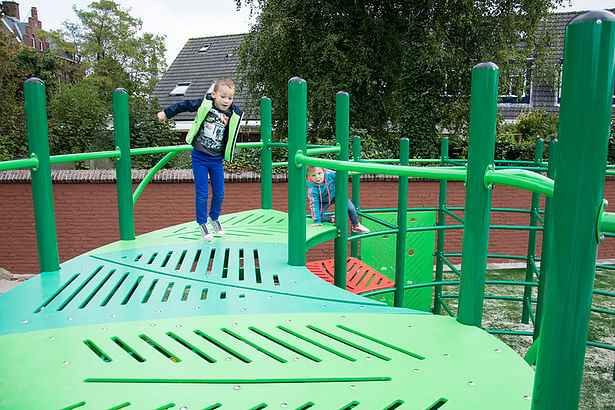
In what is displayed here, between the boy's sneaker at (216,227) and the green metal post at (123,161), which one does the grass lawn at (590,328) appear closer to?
the boy's sneaker at (216,227)

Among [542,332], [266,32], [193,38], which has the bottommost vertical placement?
[542,332]

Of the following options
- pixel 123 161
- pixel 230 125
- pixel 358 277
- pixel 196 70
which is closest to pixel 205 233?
pixel 123 161

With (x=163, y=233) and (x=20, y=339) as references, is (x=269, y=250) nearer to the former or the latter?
(x=163, y=233)

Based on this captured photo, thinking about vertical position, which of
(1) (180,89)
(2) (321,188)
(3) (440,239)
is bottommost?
(3) (440,239)

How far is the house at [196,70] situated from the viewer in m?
17.2

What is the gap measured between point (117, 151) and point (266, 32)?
6.93 m

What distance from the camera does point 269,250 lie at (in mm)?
2801

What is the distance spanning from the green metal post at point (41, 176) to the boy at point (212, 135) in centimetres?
99

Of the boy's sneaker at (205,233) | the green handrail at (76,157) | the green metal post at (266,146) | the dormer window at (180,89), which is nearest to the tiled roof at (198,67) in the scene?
the dormer window at (180,89)

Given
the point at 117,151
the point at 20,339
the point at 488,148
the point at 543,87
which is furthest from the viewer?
the point at 543,87

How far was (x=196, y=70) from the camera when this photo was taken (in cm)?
1831

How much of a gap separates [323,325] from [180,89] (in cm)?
1735

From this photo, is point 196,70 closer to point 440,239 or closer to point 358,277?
point 440,239

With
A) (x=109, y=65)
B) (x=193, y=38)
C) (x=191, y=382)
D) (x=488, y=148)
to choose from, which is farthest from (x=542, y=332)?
(x=109, y=65)
